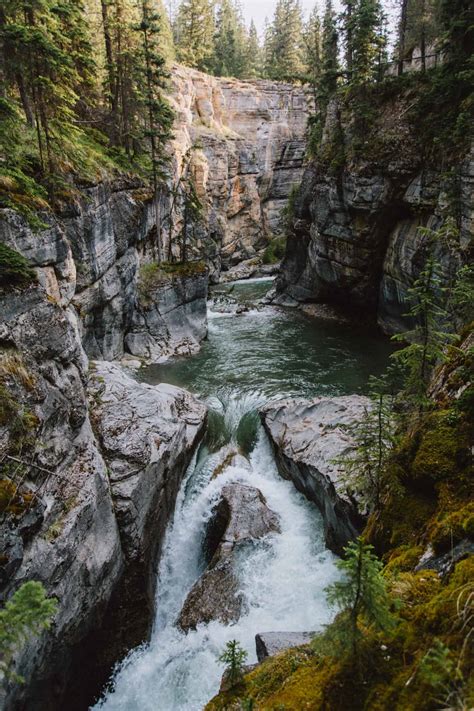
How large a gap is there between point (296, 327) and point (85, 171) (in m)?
17.9

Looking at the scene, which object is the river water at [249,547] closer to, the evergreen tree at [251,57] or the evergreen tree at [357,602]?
the evergreen tree at [357,602]

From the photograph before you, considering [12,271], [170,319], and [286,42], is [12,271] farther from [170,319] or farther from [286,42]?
[286,42]

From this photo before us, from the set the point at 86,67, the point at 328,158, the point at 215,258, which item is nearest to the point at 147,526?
the point at 86,67

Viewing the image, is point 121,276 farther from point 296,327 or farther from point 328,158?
point 328,158

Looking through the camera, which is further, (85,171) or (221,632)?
(85,171)

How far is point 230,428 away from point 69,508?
9.33 meters

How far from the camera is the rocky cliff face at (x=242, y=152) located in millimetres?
49000

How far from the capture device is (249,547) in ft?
40.8

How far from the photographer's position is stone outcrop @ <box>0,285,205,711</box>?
8.06m

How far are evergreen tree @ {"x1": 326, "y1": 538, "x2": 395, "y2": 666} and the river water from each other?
246 inches

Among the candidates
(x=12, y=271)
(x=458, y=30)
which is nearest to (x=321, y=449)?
(x=12, y=271)

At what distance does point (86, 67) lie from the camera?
23750 mm

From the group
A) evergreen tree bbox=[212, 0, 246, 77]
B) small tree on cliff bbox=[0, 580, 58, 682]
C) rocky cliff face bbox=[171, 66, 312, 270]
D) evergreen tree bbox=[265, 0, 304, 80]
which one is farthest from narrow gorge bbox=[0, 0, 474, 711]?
evergreen tree bbox=[212, 0, 246, 77]

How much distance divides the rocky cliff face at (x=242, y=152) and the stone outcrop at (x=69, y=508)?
3745 centimetres
